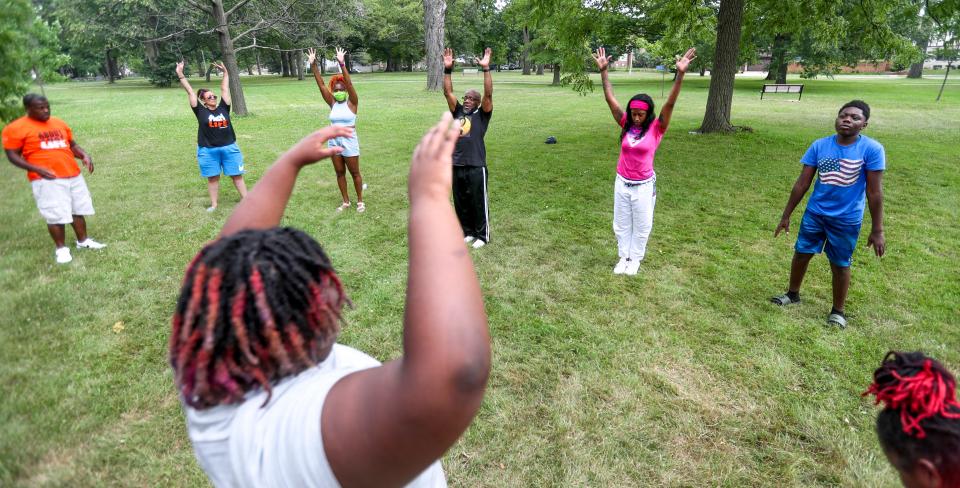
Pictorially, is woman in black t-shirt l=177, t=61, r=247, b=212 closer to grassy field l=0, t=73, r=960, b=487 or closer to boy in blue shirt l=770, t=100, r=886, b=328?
grassy field l=0, t=73, r=960, b=487

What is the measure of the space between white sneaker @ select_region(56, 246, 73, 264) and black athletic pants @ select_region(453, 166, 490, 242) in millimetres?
4472

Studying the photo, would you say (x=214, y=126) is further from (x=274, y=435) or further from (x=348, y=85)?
(x=274, y=435)

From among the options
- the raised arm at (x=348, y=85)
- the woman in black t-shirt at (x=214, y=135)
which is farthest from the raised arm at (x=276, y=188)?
the woman in black t-shirt at (x=214, y=135)

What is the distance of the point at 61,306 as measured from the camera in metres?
4.91

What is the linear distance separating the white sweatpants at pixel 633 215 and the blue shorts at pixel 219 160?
5601 mm

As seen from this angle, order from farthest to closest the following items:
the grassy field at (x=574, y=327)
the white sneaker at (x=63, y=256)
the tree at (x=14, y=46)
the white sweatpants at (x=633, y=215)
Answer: the white sneaker at (x=63, y=256), the white sweatpants at (x=633, y=215), the grassy field at (x=574, y=327), the tree at (x=14, y=46)

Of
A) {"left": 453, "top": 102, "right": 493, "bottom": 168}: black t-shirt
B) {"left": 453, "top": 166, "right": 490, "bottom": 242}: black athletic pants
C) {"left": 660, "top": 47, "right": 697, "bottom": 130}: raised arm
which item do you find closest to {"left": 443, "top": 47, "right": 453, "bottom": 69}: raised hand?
{"left": 453, "top": 102, "right": 493, "bottom": 168}: black t-shirt

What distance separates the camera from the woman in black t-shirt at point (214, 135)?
717 cm

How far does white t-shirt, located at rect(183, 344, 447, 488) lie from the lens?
3.50 feet

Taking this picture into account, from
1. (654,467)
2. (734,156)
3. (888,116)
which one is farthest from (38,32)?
(888,116)

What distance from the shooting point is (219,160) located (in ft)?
25.2

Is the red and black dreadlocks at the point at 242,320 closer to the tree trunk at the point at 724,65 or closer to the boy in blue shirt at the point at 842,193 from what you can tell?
the boy in blue shirt at the point at 842,193

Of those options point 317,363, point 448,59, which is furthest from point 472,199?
point 317,363

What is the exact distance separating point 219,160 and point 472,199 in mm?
4047
